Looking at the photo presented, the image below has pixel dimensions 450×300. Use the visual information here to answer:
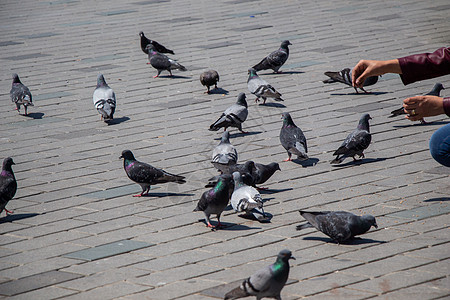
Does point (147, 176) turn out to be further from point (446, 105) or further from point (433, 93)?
point (433, 93)

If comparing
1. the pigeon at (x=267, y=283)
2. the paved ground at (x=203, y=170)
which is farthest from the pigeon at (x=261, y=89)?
the pigeon at (x=267, y=283)

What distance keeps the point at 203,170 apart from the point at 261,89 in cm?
280

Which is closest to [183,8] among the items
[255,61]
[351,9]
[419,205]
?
[351,9]

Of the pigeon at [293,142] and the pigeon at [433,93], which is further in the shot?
the pigeon at [433,93]

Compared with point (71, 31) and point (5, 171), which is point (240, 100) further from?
point (71, 31)

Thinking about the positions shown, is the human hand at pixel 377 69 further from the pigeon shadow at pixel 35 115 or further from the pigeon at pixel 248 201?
the pigeon shadow at pixel 35 115

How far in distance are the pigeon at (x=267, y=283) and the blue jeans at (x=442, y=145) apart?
222 cm

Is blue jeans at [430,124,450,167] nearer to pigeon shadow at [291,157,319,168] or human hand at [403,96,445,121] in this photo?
human hand at [403,96,445,121]

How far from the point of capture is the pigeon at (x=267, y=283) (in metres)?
4.10

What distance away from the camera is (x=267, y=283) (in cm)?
410

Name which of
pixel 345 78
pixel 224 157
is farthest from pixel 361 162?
pixel 345 78

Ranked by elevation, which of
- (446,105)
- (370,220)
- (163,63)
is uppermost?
(163,63)

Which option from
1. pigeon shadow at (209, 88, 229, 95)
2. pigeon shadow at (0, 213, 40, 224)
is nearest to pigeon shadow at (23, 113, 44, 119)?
pigeon shadow at (209, 88, 229, 95)

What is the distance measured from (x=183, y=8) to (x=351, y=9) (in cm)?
480
